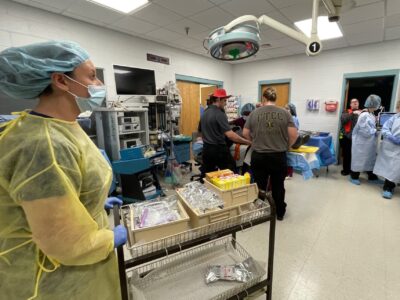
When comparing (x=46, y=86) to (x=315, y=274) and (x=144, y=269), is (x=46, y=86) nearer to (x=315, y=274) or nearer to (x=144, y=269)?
(x=144, y=269)

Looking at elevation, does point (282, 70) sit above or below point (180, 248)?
above

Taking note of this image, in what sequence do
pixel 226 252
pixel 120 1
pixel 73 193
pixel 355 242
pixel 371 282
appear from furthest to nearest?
pixel 120 1
pixel 355 242
pixel 371 282
pixel 226 252
pixel 73 193

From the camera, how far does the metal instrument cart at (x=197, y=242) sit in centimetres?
92

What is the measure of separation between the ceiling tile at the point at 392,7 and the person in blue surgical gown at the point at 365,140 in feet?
4.03

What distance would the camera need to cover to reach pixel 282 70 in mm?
5664

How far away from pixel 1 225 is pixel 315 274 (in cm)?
213

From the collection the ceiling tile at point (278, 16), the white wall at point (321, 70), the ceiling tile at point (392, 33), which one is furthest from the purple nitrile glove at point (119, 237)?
the white wall at point (321, 70)

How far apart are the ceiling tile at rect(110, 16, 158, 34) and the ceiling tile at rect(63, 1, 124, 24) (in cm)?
11

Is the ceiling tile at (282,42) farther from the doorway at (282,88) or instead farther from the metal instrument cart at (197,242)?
the metal instrument cart at (197,242)

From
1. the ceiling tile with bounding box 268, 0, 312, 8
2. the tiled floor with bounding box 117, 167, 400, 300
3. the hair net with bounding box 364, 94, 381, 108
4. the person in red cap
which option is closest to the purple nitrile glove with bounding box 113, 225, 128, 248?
the tiled floor with bounding box 117, 167, 400, 300

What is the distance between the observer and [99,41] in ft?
11.6

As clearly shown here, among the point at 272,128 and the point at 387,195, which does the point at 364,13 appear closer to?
the point at 272,128

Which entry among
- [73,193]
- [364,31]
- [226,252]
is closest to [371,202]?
[226,252]

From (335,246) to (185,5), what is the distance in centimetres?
342
